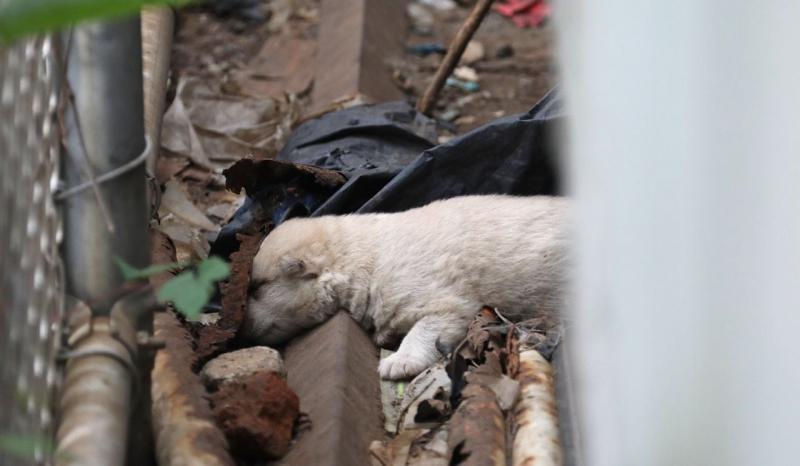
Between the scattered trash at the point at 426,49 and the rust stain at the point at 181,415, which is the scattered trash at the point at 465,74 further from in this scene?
the rust stain at the point at 181,415

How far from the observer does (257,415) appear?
344 centimetres

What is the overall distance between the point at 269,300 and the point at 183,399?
157cm

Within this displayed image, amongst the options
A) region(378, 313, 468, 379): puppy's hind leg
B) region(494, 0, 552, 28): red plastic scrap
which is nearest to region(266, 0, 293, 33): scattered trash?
region(494, 0, 552, 28): red plastic scrap

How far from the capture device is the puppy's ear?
16.4ft

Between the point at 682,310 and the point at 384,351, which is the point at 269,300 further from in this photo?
the point at 682,310

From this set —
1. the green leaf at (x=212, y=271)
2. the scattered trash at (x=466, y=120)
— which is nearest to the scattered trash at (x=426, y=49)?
the scattered trash at (x=466, y=120)

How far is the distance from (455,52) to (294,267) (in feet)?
6.96

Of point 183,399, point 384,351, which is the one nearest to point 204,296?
point 183,399

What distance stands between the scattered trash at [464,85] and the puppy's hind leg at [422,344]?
317 centimetres

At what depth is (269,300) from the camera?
16.2 feet

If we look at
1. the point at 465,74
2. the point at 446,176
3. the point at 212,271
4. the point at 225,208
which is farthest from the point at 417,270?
the point at 465,74

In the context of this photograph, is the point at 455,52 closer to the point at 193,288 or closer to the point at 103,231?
the point at 103,231

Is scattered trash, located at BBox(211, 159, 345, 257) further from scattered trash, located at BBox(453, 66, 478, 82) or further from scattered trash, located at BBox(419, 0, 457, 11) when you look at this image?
scattered trash, located at BBox(419, 0, 457, 11)

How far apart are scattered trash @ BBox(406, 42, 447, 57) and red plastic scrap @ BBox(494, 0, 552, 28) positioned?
697 millimetres
